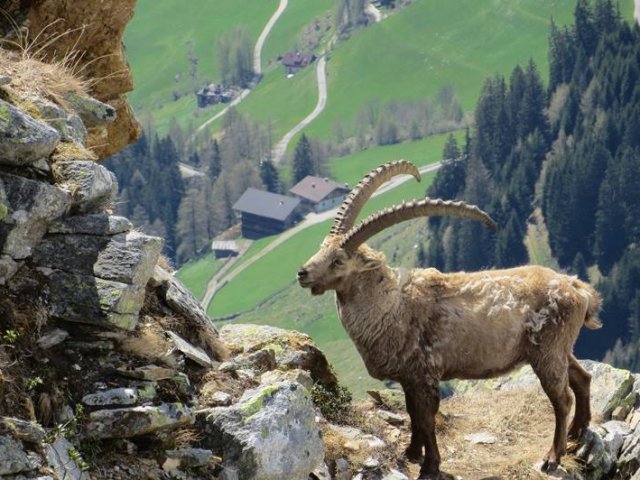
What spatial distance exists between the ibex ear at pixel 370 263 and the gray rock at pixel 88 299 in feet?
18.8

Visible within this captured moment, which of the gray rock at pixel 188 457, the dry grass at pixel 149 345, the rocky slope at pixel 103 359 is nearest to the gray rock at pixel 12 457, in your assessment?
the rocky slope at pixel 103 359

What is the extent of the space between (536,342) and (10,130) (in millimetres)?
10436

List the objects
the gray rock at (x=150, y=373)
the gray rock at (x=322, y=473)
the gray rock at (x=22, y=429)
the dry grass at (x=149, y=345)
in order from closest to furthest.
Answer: the gray rock at (x=22, y=429) < the gray rock at (x=150, y=373) < the dry grass at (x=149, y=345) < the gray rock at (x=322, y=473)

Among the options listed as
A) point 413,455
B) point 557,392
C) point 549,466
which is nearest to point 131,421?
point 413,455

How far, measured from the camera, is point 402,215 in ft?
67.3

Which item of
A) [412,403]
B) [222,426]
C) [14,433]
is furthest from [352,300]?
[14,433]

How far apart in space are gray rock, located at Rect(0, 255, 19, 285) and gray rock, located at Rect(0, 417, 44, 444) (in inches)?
102

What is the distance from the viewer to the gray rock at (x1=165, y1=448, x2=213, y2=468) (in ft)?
52.1

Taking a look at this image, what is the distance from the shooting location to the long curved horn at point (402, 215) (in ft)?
67.1

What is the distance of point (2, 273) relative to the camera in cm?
1558

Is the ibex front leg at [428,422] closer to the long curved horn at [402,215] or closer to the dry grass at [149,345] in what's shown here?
the long curved horn at [402,215]

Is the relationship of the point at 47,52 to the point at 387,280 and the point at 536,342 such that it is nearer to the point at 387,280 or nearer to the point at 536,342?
the point at 387,280

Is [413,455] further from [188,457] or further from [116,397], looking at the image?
[116,397]

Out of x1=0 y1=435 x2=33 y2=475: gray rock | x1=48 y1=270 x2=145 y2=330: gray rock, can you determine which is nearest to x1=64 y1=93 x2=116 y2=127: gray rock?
x1=48 y1=270 x2=145 y2=330: gray rock
